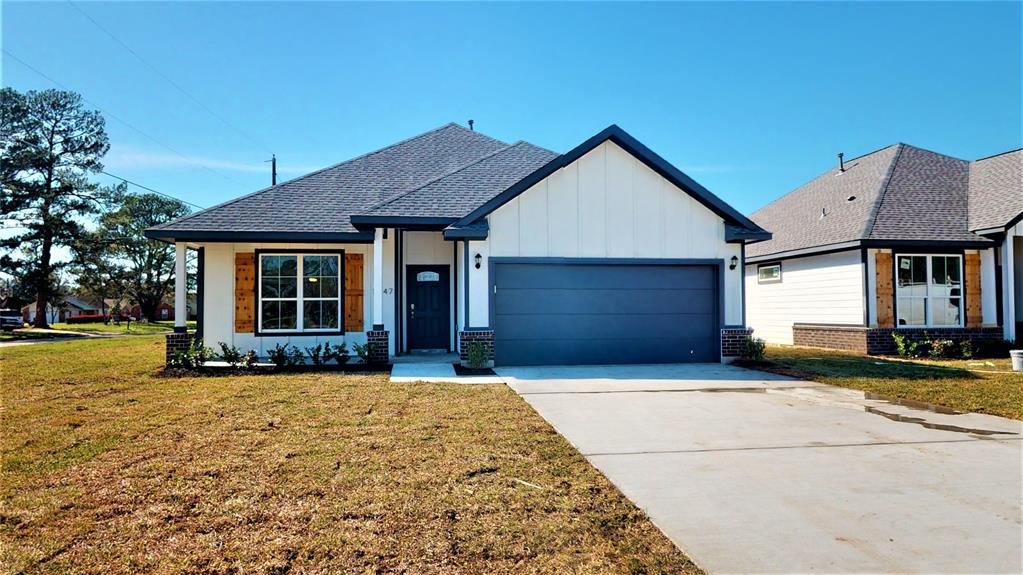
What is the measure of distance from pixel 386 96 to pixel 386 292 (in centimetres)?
772

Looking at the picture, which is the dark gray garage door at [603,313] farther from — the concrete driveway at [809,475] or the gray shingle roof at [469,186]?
the concrete driveway at [809,475]

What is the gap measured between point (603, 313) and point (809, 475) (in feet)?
23.3

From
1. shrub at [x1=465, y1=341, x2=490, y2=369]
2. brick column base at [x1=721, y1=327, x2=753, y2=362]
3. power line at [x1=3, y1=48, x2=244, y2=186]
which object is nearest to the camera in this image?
shrub at [x1=465, y1=341, x2=490, y2=369]

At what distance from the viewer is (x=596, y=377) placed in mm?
9773

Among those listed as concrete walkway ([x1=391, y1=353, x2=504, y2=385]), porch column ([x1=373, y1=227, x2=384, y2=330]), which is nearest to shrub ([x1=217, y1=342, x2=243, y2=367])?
porch column ([x1=373, y1=227, x2=384, y2=330])

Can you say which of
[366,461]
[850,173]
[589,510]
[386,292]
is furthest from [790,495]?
[850,173]

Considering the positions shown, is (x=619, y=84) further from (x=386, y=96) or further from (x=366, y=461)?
(x=366, y=461)

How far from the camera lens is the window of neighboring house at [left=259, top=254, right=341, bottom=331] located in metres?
12.2

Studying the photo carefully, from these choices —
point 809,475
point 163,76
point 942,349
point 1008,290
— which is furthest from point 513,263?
point 163,76

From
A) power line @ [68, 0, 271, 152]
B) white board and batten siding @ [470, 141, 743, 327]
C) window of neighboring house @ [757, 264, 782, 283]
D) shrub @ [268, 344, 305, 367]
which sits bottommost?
shrub @ [268, 344, 305, 367]

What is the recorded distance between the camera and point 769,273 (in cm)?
1753

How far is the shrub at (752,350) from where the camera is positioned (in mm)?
11602

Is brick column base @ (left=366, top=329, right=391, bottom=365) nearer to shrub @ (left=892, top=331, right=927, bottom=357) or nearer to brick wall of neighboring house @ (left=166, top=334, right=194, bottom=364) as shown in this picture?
brick wall of neighboring house @ (left=166, top=334, right=194, bottom=364)

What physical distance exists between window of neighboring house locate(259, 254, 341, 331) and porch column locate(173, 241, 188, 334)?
1.46 metres
